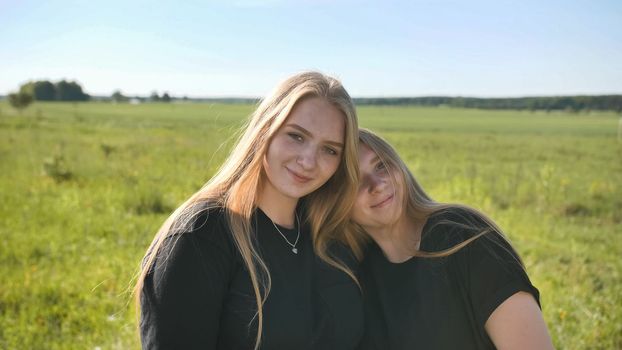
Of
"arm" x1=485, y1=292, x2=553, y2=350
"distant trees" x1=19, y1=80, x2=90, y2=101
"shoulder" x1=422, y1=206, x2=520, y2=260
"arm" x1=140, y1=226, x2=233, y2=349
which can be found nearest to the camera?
"arm" x1=140, y1=226, x2=233, y2=349

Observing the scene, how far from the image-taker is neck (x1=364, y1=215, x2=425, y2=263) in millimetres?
2727

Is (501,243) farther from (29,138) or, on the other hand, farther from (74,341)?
(29,138)

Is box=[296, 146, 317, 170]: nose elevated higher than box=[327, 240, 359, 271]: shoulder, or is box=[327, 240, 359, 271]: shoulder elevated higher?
box=[296, 146, 317, 170]: nose

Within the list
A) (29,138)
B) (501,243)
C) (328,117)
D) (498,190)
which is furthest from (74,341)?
(29,138)

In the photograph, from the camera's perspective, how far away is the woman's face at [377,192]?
2742mm

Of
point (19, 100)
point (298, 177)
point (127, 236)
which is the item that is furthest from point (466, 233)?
point (19, 100)

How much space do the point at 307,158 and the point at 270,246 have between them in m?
0.43

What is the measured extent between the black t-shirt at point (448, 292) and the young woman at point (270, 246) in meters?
0.16

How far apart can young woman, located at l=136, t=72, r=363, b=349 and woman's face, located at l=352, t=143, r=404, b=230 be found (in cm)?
9

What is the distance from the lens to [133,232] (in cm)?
762

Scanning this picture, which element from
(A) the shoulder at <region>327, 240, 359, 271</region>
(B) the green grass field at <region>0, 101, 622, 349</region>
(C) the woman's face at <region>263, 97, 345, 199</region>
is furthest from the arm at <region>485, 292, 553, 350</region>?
(B) the green grass field at <region>0, 101, 622, 349</region>

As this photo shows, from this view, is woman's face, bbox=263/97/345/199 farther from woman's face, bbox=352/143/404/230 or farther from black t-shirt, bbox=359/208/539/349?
black t-shirt, bbox=359/208/539/349

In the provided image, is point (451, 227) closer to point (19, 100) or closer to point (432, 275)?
point (432, 275)

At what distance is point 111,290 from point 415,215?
392 centimetres
